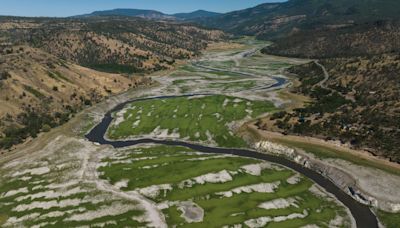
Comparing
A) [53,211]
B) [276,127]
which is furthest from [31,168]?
[276,127]

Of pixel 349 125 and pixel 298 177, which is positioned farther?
pixel 349 125

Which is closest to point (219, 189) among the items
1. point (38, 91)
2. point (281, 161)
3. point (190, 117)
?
point (281, 161)

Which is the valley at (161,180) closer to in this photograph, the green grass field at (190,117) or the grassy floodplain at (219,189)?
the grassy floodplain at (219,189)

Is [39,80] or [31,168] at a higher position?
[39,80]

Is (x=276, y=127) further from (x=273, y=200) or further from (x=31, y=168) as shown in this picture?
(x=31, y=168)

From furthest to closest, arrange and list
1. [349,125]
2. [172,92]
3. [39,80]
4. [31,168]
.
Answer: [172,92]
[39,80]
[349,125]
[31,168]

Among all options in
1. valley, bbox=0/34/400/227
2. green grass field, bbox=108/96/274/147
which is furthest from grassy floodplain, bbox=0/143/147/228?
green grass field, bbox=108/96/274/147

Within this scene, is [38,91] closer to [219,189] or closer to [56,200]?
[56,200]
